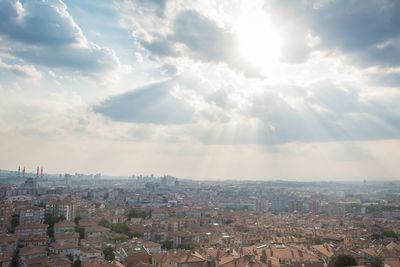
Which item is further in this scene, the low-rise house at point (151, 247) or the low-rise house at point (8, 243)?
the low-rise house at point (151, 247)

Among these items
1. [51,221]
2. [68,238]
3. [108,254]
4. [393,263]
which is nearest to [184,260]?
[108,254]

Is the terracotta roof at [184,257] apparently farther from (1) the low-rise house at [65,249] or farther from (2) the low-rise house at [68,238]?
(2) the low-rise house at [68,238]

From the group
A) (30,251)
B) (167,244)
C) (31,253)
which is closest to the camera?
(31,253)

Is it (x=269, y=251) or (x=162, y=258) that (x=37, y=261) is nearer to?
(x=162, y=258)

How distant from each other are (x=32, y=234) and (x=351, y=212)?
211 ft

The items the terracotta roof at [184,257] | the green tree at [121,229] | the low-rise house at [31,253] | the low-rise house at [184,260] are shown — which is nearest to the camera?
the low-rise house at [184,260]

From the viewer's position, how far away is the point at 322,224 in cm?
4697

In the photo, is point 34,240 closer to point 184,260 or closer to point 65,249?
point 65,249

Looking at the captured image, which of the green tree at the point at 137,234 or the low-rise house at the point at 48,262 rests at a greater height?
the low-rise house at the point at 48,262

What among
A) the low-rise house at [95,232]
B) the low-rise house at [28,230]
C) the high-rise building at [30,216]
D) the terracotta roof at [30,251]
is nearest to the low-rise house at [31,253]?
the terracotta roof at [30,251]

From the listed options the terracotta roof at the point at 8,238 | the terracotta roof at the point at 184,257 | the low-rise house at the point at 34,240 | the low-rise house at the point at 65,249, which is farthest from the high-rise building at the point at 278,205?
the terracotta roof at the point at 184,257

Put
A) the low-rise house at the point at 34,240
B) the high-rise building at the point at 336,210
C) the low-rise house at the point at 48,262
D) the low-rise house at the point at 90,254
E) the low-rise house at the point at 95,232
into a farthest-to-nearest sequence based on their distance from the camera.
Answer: the high-rise building at the point at 336,210, the low-rise house at the point at 95,232, the low-rise house at the point at 34,240, the low-rise house at the point at 90,254, the low-rise house at the point at 48,262

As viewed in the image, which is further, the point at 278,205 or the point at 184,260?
the point at 278,205

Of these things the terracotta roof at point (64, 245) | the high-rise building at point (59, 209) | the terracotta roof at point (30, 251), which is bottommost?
the terracotta roof at point (64, 245)
